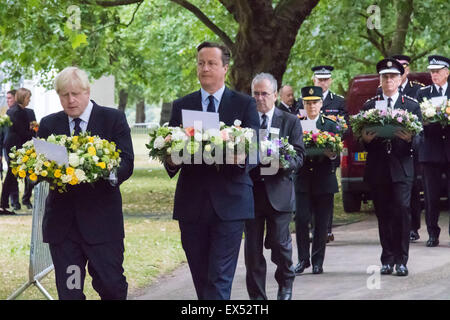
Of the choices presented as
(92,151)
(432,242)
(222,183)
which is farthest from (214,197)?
(432,242)

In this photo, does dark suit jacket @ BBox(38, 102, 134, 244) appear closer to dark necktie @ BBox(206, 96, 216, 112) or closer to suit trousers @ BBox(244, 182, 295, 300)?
dark necktie @ BBox(206, 96, 216, 112)

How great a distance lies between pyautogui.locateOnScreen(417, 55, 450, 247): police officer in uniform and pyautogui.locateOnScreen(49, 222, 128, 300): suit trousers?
7.31m

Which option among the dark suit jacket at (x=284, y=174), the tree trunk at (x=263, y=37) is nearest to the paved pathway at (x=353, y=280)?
the dark suit jacket at (x=284, y=174)

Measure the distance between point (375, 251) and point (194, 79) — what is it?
932 inches

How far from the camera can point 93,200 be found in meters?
7.04

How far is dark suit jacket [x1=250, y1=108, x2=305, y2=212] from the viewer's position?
8805 millimetres

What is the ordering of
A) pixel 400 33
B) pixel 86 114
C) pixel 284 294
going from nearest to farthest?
pixel 86 114, pixel 284 294, pixel 400 33

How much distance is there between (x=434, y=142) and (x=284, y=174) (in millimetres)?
5405

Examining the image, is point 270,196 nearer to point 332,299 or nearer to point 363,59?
point 332,299

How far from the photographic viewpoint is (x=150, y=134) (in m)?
7.24

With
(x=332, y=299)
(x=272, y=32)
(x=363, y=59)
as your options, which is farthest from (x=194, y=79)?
(x=332, y=299)

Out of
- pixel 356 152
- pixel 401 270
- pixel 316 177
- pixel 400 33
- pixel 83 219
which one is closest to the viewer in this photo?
pixel 83 219

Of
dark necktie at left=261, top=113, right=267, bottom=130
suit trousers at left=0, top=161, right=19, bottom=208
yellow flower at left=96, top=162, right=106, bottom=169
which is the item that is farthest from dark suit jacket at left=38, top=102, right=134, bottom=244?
suit trousers at left=0, top=161, right=19, bottom=208

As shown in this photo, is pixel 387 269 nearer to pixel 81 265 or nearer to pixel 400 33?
pixel 81 265
